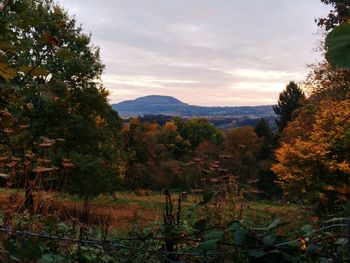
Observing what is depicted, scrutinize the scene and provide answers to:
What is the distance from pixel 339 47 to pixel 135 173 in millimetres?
45762

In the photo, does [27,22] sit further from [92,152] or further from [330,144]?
[92,152]

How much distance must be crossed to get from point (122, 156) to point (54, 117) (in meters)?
4.50

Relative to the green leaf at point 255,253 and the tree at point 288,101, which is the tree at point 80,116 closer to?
the green leaf at point 255,253

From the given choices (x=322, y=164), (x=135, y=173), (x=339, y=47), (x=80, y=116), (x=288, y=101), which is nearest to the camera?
(x=339, y=47)

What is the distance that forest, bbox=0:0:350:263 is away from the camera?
141cm

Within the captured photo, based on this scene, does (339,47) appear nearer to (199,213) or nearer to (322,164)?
(199,213)

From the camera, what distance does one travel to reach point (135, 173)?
4622 cm

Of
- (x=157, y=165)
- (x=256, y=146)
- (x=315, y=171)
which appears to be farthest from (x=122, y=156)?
(x=256, y=146)

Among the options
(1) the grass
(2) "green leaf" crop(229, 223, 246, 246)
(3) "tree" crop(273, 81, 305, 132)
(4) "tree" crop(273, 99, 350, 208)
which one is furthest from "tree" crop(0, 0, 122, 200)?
(3) "tree" crop(273, 81, 305, 132)

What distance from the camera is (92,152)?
64.6 feet

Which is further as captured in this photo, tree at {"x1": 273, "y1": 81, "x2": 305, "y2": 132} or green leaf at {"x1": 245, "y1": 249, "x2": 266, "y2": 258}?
tree at {"x1": 273, "y1": 81, "x2": 305, "y2": 132}

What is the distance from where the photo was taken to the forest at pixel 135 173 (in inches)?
55.5

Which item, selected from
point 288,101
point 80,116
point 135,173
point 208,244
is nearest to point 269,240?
point 208,244

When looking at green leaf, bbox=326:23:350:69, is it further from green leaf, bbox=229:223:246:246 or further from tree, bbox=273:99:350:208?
tree, bbox=273:99:350:208
